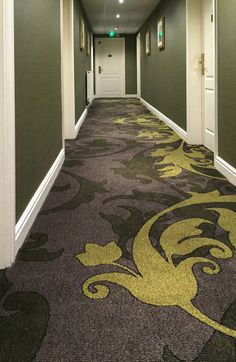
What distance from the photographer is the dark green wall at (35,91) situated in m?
2.01

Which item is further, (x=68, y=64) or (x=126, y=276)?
(x=68, y=64)

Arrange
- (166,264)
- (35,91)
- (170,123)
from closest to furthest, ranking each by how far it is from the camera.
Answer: (166,264) → (35,91) → (170,123)

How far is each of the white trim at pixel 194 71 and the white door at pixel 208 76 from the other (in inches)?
3.2

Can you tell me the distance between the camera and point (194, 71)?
4758 millimetres

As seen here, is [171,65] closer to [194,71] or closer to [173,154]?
[194,71]

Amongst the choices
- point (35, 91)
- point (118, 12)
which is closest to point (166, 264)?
point (35, 91)

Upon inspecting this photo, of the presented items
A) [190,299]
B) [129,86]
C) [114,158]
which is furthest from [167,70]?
[129,86]

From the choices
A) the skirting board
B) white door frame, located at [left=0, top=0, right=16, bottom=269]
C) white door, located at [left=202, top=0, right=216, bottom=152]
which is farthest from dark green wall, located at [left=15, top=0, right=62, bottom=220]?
the skirting board

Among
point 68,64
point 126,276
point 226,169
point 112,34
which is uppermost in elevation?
point 112,34

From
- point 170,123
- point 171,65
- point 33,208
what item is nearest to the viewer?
point 33,208

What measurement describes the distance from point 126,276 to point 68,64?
4.16 metres

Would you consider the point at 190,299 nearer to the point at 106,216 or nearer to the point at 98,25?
the point at 106,216

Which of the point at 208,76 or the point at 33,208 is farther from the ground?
the point at 208,76

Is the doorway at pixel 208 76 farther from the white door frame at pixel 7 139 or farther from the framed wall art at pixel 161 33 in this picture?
the white door frame at pixel 7 139
